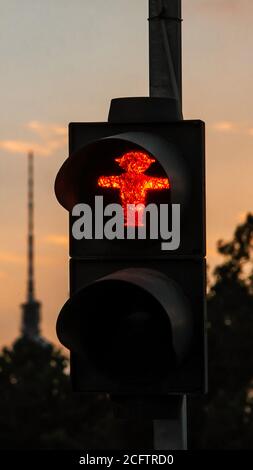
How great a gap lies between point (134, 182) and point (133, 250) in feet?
1.09

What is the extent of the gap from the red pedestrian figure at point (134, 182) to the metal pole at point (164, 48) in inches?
24.6

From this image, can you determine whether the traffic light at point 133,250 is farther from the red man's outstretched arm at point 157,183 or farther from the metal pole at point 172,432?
the metal pole at point 172,432

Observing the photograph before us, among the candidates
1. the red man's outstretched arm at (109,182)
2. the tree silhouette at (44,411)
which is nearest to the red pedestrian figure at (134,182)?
the red man's outstretched arm at (109,182)

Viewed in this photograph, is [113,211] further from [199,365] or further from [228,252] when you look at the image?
[228,252]

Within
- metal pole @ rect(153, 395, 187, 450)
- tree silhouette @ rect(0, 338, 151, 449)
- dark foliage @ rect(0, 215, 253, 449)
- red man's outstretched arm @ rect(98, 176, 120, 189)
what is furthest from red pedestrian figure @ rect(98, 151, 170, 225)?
tree silhouette @ rect(0, 338, 151, 449)

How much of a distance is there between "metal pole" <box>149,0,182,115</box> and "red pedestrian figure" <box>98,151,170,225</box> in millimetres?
625

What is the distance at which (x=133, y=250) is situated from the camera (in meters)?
8.52

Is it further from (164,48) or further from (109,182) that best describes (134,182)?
(164,48)

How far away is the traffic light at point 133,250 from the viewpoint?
8.41 m

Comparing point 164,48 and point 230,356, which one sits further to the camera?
point 230,356

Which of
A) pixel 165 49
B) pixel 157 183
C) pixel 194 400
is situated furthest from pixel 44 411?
pixel 157 183

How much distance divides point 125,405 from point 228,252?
4586 inches

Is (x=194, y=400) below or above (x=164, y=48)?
above
